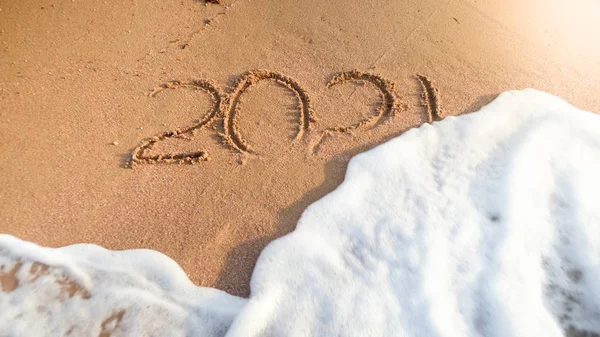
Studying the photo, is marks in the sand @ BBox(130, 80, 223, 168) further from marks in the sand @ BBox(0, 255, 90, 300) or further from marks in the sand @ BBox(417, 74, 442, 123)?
marks in the sand @ BBox(417, 74, 442, 123)

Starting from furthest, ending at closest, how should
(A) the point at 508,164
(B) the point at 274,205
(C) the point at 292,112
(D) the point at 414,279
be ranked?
(C) the point at 292,112 < (A) the point at 508,164 < (B) the point at 274,205 < (D) the point at 414,279

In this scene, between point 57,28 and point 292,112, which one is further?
point 57,28

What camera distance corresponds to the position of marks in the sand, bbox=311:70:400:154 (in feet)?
6.99

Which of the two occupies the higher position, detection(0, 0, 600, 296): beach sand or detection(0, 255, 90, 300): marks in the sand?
detection(0, 0, 600, 296): beach sand

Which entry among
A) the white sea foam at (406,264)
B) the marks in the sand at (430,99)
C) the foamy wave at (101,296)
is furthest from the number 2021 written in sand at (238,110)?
the foamy wave at (101,296)

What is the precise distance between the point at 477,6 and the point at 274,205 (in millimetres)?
1993

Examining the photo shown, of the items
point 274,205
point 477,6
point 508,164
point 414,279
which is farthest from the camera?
point 477,6

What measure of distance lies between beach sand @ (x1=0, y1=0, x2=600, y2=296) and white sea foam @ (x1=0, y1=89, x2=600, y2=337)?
109mm

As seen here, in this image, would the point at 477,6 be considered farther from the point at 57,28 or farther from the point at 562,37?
the point at 57,28

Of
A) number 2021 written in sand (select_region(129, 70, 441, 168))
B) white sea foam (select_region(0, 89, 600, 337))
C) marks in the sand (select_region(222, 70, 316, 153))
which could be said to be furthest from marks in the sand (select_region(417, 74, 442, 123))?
marks in the sand (select_region(222, 70, 316, 153))

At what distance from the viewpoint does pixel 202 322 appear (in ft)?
5.12

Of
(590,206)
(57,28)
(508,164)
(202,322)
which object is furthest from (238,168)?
(590,206)

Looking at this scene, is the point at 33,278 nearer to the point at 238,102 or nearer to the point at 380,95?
the point at 238,102

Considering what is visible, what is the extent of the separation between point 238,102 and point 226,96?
8cm
